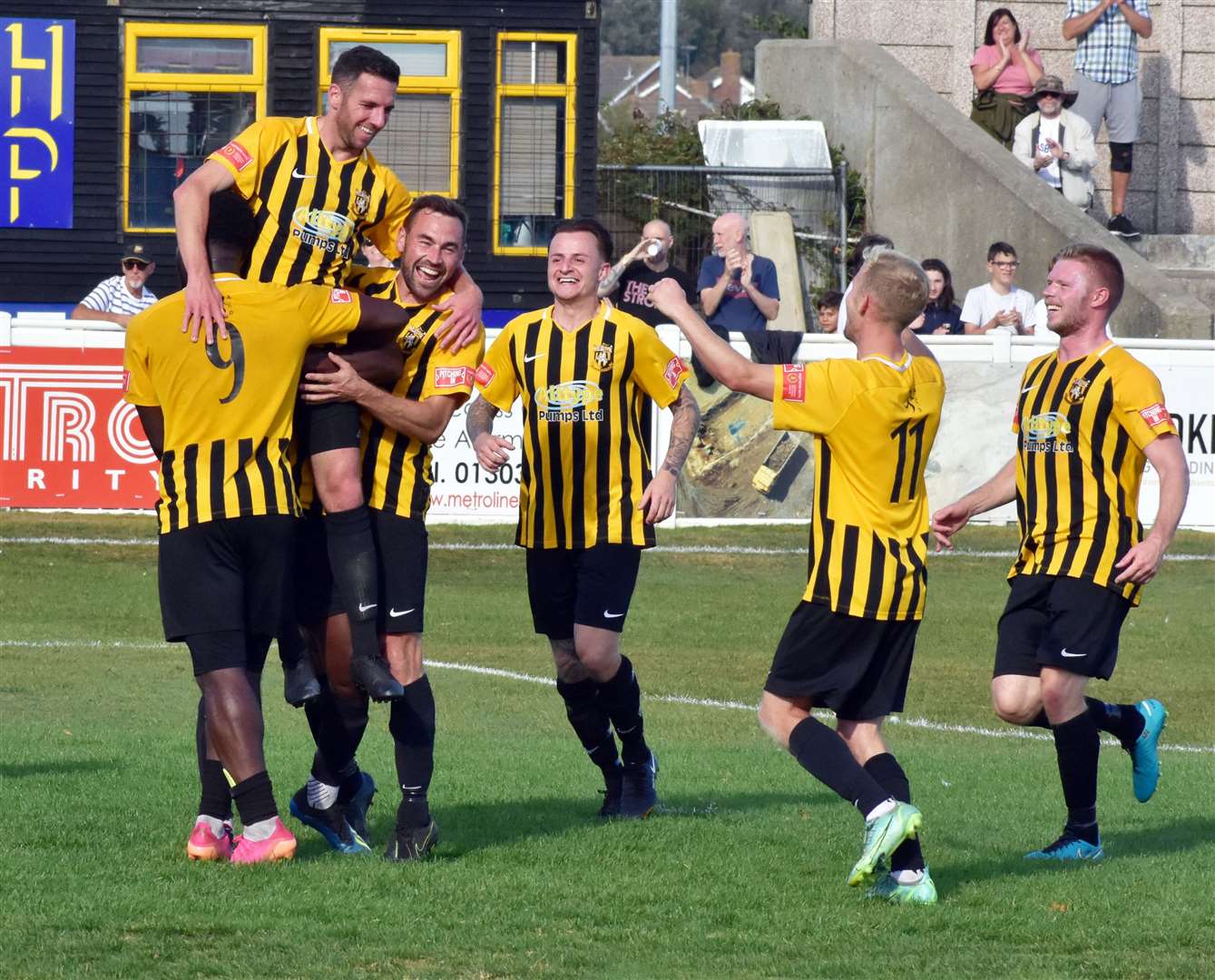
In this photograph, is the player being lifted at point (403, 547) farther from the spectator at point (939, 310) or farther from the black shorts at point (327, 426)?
the spectator at point (939, 310)

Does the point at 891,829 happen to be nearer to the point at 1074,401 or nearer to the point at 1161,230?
the point at 1074,401

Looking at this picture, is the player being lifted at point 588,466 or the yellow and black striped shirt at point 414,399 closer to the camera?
the yellow and black striped shirt at point 414,399

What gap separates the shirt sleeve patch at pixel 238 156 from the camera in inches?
256

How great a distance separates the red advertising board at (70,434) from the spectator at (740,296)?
15.7 feet

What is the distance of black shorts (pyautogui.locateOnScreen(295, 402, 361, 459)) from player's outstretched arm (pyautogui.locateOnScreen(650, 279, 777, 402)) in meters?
1.17

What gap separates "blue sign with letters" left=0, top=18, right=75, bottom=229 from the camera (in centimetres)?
2000

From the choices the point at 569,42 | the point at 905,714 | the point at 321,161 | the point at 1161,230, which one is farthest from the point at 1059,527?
the point at 1161,230

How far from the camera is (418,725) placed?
6.52 metres

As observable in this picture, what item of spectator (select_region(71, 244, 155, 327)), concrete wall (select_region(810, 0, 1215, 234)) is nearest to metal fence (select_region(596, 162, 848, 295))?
concrete wall (select_region(810, 0, 1215, 234))

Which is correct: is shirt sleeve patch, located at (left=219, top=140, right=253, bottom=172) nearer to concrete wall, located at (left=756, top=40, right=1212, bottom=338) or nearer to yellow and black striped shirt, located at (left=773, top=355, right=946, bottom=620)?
yellow and black striped shirt, located at (left=773, top=355, right=946, bottom=620)

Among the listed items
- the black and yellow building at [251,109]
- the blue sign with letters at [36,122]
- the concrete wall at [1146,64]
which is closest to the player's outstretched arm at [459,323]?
the black and yellow building at [251,109]

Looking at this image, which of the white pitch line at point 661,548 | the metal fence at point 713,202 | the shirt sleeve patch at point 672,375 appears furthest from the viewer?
the metal fence at point 713,202

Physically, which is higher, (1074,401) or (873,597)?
(1074,401)

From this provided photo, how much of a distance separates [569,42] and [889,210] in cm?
512
